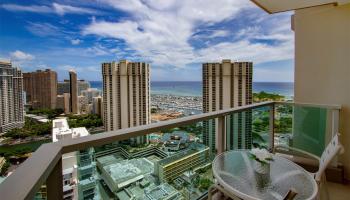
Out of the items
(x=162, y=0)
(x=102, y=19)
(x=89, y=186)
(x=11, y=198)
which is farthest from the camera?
(x=102, y=19)

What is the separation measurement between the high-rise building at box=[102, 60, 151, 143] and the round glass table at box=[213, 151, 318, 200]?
964 cm

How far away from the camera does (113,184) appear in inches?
57.5

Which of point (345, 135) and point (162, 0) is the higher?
point (162, 0)

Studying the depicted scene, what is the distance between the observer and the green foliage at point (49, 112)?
1117cm

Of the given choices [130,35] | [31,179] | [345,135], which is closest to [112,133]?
[31,179]

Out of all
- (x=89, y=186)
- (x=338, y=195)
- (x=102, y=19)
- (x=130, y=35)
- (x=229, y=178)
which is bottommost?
(x=338, y=195)

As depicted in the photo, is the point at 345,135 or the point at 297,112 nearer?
the point at 345,135

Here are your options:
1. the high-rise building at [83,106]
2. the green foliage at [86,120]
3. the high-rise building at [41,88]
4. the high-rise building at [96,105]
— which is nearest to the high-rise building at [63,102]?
the high-rise building at [41,88]

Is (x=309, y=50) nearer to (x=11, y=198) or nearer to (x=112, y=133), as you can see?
(x=112, y=133)

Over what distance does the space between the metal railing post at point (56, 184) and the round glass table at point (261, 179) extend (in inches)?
44.0

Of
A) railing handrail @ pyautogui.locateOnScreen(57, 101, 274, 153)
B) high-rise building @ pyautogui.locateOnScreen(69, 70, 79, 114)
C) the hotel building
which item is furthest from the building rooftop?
the hotel building

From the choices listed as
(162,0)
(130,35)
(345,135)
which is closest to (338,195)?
(345,135)

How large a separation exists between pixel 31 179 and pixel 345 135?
14.1ft

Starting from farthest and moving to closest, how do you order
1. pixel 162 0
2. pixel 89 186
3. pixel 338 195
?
1. pixel 162 0
2. pixel 338 195
3. pixel 89 186
